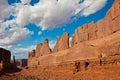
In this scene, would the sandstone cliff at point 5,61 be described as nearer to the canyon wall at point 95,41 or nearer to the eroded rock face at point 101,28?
the canyon wall at point 95,41

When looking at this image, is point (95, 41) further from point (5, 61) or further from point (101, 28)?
point (5, 61)

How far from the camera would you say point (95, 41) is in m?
27.4

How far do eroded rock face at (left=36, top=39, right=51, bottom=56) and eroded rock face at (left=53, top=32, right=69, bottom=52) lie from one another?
20.6ft

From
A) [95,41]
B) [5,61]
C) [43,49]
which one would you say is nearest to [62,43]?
[43,49]

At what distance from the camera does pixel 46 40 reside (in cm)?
5306

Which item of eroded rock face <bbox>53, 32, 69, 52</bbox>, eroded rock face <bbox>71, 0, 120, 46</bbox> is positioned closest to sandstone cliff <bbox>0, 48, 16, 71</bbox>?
eroded rock face <bbox>53, 32, 69, 52</bbox>

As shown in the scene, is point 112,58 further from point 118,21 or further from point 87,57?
point 87,57


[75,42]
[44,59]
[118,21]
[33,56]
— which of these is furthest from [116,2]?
[33,56]

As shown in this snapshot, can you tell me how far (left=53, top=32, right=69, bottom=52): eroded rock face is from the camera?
39.1m

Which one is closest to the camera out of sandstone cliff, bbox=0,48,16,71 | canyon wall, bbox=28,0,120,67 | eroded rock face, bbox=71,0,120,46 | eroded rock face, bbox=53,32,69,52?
canyon wall, bbox=28,0,120,67

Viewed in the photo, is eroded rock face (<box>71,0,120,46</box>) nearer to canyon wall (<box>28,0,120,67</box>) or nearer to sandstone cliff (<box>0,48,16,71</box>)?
canyon wall (<box>28,0,120,67</box>)

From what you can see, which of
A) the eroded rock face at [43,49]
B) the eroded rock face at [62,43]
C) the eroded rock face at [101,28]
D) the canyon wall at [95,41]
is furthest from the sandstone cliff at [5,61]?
the eroded rock face at [101,28]

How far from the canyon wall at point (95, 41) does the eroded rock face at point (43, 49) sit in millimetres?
8394

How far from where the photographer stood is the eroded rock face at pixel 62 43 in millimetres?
39119
